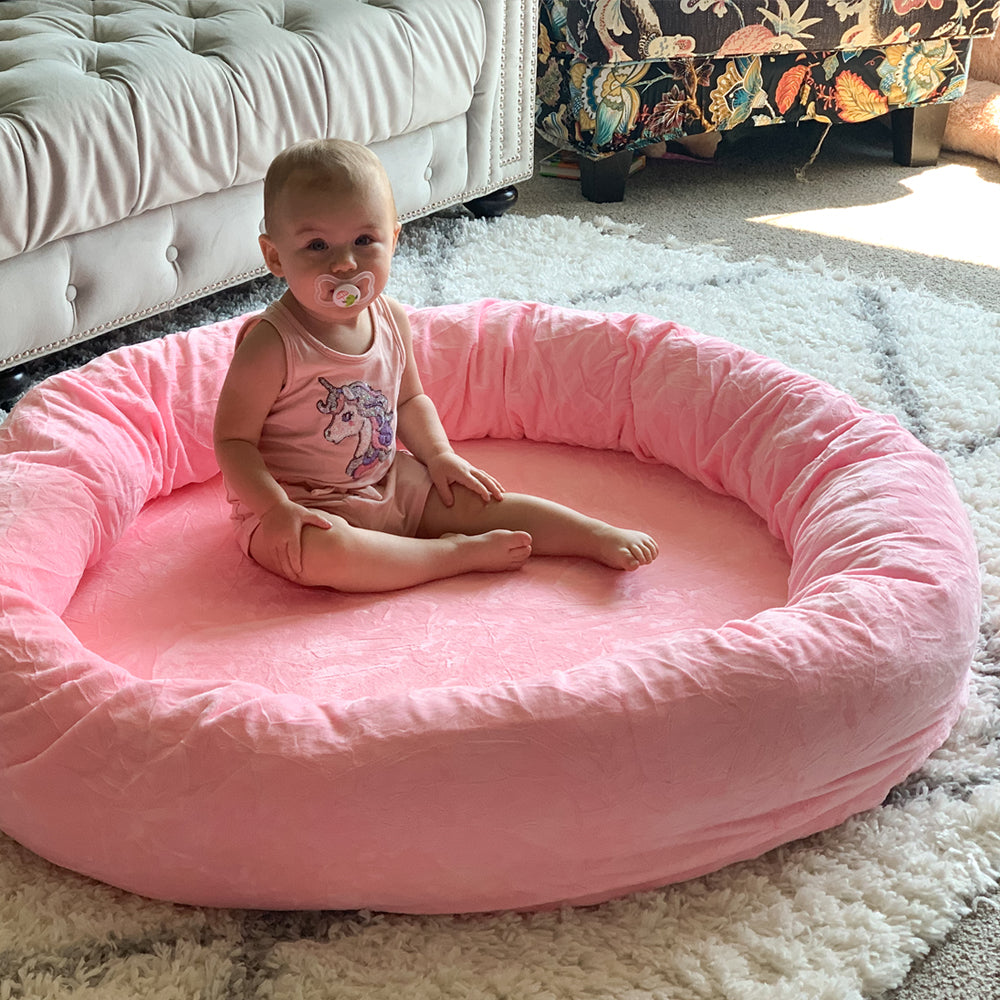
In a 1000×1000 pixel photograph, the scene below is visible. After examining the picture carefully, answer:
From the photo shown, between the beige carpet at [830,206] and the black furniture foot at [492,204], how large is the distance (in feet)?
0.21

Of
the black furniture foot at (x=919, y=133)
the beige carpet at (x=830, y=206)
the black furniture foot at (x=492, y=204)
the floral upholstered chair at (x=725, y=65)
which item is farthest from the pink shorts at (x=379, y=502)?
the black furniture foot at (x=919, y=133)

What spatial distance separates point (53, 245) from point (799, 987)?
4.53 feet

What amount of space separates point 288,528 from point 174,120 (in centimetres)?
82

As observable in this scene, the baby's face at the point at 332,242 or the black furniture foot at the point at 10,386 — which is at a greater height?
the baby's face at the point at 332,242

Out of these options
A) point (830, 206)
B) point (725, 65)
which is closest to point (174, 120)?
point (725, 65)

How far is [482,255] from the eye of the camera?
2291mm

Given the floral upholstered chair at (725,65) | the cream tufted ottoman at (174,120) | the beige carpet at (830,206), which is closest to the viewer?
the cream tufted ottoman at (174,120)

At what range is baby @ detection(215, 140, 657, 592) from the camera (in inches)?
46.9

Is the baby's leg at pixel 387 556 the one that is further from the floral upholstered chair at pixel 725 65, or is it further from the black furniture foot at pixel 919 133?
the black furniture foot at pixel 919 133

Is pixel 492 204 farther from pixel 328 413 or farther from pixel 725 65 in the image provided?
pixel 328 413

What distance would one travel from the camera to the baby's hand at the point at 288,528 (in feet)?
4.10

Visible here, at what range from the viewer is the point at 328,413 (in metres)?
1.31

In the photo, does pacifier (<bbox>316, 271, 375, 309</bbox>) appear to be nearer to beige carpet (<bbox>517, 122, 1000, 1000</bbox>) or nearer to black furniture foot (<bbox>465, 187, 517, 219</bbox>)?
beige carpet (<bbox>517, 122, 1000, 1000</bbox>)

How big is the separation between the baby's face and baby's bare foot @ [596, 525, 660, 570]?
0.36 m
